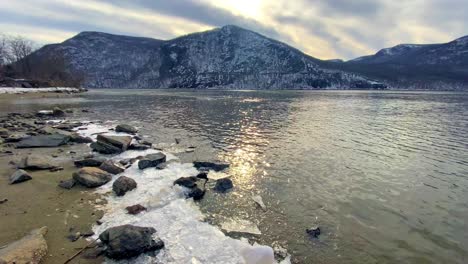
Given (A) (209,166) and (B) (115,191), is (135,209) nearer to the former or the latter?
(B) (115,191)

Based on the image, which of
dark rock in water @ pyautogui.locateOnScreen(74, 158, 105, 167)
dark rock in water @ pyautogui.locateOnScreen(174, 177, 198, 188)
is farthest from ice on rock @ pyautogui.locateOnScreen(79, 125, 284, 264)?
dark rock in water @ pyautogui.locateOnScreen(74, 158, 105, 167)

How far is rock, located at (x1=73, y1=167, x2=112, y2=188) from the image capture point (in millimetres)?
15375

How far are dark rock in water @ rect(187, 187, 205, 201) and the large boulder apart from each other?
10132mm

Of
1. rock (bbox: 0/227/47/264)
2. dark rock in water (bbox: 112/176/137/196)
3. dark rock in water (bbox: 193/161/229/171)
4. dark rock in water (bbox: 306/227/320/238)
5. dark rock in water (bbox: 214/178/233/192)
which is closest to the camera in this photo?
rock (bbox: 0/227/47/264)

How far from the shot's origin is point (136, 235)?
32.4ft

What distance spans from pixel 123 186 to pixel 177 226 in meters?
4.57

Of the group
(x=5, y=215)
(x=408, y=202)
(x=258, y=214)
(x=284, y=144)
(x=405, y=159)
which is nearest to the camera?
(x=5, y=215)

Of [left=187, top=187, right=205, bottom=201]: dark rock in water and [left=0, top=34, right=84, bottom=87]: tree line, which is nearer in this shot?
[left=187, top=187, right=205, bottom=201]: dark rock in water

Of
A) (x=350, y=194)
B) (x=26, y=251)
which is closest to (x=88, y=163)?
(x=26, y=251)

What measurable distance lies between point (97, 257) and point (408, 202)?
13976 mm

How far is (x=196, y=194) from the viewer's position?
1466cm

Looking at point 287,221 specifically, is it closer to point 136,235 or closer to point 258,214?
point 258,214

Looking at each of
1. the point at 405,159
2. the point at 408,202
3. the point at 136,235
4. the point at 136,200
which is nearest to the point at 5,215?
the point at 136,200

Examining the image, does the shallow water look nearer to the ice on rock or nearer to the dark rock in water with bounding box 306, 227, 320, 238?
the dark rock in water with bounding box 306, 227, 320, 238
